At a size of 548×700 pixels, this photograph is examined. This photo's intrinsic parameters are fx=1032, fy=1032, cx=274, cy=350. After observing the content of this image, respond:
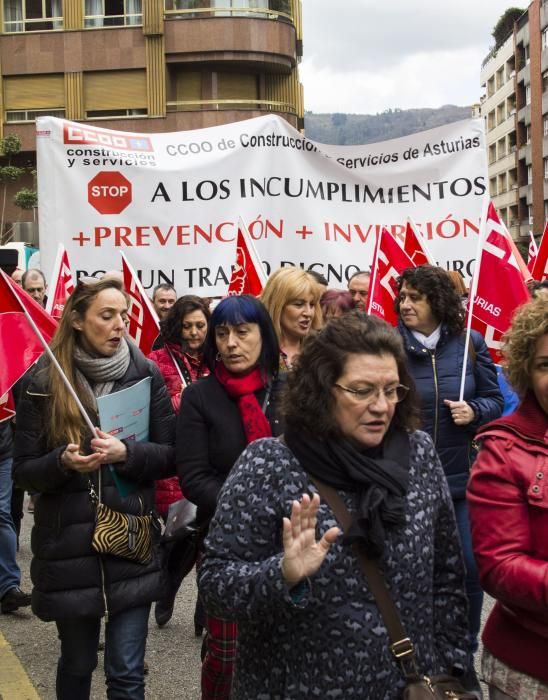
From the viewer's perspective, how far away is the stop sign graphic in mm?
7582

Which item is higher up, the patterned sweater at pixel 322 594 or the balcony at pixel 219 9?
the balcony at pixel 219 9

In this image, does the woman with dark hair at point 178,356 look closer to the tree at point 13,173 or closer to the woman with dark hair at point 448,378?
the woman with dark hair at point 448,378

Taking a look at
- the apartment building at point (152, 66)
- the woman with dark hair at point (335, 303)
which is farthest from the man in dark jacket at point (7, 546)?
the apartment building at point (152, 66)

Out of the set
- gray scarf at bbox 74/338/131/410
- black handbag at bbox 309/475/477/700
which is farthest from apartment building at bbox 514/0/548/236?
black handbag at bbox 309/475/477/700

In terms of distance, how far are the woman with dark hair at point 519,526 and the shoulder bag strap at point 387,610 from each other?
25cm

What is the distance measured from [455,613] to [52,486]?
5.30ft

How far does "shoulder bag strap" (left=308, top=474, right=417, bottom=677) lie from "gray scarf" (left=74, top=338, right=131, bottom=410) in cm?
162

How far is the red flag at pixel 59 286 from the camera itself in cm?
674

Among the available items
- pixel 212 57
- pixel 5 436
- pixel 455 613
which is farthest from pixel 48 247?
pixel 212 57

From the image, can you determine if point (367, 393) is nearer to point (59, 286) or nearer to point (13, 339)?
point (13, 339)

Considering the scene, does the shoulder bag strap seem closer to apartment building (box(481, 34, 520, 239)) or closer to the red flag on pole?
the red flag on pole

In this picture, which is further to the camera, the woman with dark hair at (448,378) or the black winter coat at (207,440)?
the woman with dark hair at (448,378)

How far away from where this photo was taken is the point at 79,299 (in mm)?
3938

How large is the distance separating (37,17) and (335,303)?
122 feet
